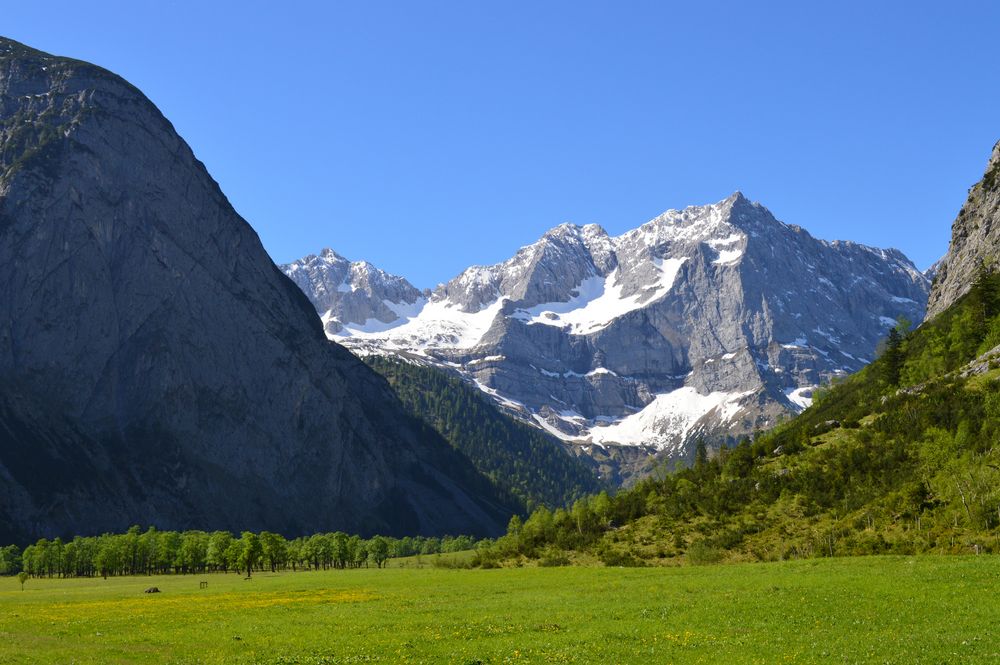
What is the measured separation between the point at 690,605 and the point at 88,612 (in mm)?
45324

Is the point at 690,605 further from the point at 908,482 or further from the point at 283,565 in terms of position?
the point at 283,565

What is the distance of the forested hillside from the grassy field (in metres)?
24.6

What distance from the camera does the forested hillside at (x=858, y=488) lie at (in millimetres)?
88375

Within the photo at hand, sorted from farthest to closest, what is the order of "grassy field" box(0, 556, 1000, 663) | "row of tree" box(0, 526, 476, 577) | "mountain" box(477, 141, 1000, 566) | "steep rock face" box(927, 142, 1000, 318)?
1. "steep rock face" box(927, 142, 1000, 318)
2. "row of tree" box(0, 526, 476, 577)
3. "mountain" box(477, 141, 1000, 566)
4. "grassy field" box(0, 556, 1000, 663)

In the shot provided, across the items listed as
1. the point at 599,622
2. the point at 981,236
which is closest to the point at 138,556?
the point at 599,622

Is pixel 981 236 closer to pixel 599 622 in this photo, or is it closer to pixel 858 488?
pixel 858 488

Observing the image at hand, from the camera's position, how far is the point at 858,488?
337 ft

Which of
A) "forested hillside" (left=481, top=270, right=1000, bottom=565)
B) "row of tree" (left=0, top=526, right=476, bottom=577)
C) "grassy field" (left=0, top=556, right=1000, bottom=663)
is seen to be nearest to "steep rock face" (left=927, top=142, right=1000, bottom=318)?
"forested hillside" (left=481, top=270, right=1000, bottom=565)

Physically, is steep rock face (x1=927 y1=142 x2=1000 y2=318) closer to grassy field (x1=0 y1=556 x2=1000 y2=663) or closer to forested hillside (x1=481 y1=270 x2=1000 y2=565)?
forested hillside (x1=481 y1=270 x2=1000 y2=565)

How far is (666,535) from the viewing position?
114188mm

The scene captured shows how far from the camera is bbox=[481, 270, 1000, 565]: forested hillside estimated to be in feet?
290

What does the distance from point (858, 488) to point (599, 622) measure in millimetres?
67403

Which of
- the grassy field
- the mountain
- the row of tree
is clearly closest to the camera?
the grassy field

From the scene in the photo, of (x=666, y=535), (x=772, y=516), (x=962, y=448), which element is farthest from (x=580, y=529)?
(x=962, y=448)
